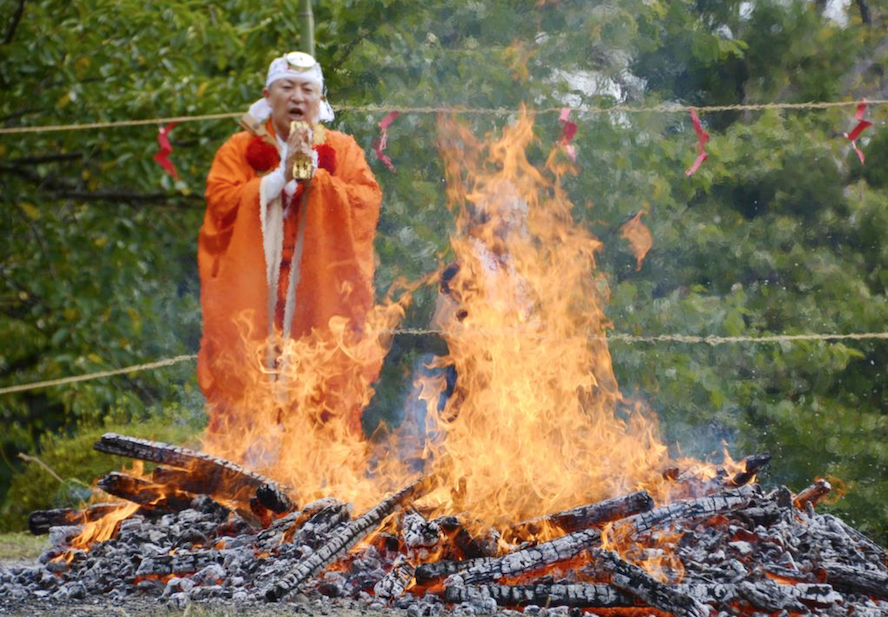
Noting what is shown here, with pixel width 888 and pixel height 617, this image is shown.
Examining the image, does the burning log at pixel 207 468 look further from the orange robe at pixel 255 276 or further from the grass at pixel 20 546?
the grass at pixel 20 546

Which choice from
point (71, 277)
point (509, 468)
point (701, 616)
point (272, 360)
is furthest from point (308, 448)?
point (71, 277)

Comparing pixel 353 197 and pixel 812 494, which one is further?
pixel 353 197

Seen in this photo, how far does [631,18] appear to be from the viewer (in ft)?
32.1

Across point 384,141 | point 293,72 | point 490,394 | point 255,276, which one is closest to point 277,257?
point 255,276

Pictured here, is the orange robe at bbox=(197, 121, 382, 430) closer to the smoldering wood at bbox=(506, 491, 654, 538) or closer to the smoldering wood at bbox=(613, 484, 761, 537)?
the smoldering wood at bbox=(506, 491, 654, 538)

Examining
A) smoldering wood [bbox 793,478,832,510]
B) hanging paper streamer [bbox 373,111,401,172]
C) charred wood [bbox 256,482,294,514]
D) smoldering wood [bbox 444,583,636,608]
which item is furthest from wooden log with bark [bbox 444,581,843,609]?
hanging paper streamer [bbox 373,111,401,172]

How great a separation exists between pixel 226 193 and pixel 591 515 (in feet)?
9.46

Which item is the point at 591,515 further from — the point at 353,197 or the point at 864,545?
the point at 353,197

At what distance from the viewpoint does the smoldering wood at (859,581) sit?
522cm

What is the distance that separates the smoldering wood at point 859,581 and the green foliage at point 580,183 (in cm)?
410

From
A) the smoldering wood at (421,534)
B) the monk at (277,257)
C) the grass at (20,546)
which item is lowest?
the grass at (20,546)

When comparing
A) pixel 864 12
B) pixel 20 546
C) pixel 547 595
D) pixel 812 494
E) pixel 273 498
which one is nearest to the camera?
pixel 547 595

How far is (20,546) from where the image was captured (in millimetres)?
7707

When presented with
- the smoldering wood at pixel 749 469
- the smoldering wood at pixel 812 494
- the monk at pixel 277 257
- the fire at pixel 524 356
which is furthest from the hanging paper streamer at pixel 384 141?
the smoldering wood at pixel 812 494
